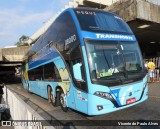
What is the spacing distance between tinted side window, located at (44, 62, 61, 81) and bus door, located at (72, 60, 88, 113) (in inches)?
70.0

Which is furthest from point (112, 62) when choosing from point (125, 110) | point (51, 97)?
point (51, 97)

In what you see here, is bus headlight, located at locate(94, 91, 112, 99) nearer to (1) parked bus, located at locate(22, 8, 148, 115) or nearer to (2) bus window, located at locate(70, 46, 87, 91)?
(1) parked bus, located at locate(22, 8, 148, 115)

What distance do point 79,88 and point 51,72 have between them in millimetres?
3069

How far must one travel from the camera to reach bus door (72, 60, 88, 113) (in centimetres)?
698

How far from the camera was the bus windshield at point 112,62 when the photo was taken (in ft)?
22.7

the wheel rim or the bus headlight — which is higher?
the bus headlight

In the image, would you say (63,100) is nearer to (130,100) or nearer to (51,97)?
(51,97)

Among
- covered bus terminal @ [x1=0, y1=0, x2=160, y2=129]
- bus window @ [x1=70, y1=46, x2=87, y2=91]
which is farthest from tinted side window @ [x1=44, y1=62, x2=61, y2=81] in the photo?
bus window @ [x1=70, y1=46, x2=87, y2=91]

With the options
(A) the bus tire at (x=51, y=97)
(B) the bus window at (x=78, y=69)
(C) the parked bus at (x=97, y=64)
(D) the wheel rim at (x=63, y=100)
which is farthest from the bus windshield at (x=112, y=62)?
(A) the bus tire at (x=51, y=97)

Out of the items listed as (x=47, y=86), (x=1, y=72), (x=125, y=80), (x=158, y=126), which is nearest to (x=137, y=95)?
(x=125, y=80)

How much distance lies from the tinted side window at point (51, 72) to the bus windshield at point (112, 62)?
8.45 ft

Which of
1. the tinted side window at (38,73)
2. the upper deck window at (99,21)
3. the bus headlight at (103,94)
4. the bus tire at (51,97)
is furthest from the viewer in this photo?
the tinted side window at (38,73)

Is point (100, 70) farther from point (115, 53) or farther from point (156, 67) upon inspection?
point (156, 67)

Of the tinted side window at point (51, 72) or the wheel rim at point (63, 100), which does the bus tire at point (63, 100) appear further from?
the tinted side window at point (51, 72)
